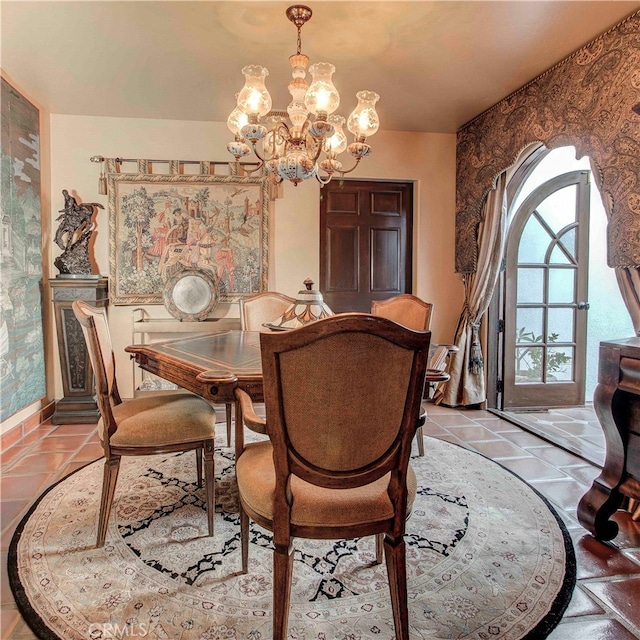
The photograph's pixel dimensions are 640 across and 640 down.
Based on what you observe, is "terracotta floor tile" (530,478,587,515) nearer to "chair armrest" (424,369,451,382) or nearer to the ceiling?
"chair armrest" (424,369,451,382)

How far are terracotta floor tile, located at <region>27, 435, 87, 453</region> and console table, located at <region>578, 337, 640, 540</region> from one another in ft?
9.82

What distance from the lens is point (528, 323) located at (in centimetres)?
396

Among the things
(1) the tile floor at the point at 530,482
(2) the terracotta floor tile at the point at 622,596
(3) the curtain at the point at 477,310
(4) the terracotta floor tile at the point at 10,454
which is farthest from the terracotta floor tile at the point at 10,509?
(3) the curtain at the point at 477,310

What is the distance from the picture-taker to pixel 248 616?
4.96ft

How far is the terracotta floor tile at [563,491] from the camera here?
7.54ft

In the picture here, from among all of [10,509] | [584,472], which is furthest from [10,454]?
[584,472]

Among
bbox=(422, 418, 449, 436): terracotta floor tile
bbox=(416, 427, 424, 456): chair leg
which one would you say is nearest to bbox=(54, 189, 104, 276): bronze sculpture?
bbox=(416, 427, 424, 456): chair leg

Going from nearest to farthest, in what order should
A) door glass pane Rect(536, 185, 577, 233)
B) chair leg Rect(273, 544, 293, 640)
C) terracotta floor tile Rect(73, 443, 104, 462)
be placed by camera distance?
chair leg Rect(273, 544, 293, 640), terracotta floor tile Rect(73, 443, 104, 462), door glass pane Rect(536, 185, 577, 233)

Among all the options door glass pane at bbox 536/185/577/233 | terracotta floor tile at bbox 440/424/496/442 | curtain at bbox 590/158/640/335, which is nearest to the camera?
curtain at bbox 590/158/640/335

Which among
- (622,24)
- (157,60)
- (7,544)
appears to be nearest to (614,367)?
(622,24)

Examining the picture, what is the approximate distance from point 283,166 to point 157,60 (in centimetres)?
140

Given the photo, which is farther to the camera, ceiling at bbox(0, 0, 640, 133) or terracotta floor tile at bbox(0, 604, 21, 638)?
ceiling at bbox(0, 0, 640, 133)

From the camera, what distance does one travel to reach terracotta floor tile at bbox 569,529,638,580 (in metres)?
1.75

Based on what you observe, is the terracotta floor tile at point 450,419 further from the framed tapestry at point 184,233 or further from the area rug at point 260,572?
the framed tapestry at point 184,233
